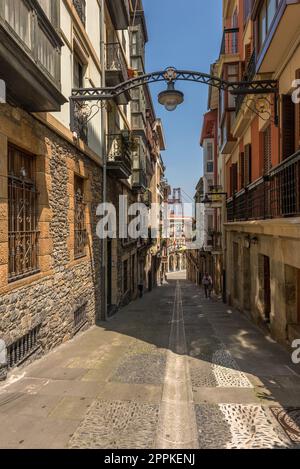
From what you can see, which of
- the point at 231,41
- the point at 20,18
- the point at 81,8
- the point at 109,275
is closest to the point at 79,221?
the point at 109,275

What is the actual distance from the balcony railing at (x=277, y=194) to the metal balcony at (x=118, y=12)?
27.9 ft

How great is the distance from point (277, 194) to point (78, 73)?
6515 mm

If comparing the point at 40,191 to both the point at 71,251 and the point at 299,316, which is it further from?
the point at 299,316

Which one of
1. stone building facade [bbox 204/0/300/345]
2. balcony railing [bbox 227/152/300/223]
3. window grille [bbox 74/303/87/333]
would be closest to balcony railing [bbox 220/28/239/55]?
stone building facade [bbox 204/0/300/345]

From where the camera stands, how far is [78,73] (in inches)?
382

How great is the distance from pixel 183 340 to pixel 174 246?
63.9 meters

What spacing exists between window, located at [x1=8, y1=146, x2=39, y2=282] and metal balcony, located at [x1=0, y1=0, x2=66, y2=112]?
96cm

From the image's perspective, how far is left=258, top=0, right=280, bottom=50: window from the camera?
6.72 m

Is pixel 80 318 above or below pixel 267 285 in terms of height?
below

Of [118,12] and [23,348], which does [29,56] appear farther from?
[118,12]

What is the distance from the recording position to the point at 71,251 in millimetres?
8406

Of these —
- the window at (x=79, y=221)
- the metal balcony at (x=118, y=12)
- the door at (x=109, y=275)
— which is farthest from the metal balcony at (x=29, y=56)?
the door at (x=109, y=275)

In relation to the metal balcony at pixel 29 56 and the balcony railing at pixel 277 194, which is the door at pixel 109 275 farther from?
the metal balcony at pixel 29 56
